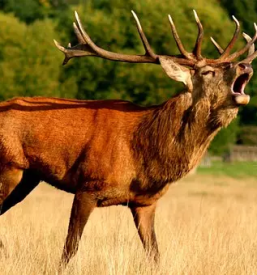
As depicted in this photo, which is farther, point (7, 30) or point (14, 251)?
point (7, 30)

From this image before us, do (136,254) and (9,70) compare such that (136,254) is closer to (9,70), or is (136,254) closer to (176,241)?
(176,241)

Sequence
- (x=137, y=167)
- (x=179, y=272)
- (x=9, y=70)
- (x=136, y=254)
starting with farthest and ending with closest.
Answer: (x=9, y=70) < (x=137, y=167) < (x=136, y=254) < (x=179, y=272)

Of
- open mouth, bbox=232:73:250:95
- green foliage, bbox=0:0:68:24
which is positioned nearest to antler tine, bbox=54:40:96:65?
open mouth, bbox=232:73:250:95

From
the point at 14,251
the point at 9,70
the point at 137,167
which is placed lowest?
the point at 14,251

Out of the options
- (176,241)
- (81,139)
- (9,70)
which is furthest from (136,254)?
(9,70)

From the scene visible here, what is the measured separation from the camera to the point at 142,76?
41.2 m

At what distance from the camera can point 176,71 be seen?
788 cm

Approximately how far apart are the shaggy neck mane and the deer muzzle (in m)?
0.30

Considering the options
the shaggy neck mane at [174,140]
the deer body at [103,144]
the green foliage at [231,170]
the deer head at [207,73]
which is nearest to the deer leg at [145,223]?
the deer body at [103,144]

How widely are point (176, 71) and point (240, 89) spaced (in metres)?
0.52

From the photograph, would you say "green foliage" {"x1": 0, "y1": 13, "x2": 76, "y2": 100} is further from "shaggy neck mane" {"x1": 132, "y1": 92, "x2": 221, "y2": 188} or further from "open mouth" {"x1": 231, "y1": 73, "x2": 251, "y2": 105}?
"open mouth" {"x1": 231, "y1": 73, "x2": 251, "y2": 105}

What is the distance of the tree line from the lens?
1585 inches

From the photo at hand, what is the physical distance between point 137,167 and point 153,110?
575 mm

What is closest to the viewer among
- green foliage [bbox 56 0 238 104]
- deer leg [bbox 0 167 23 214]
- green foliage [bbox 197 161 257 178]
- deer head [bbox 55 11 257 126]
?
deer head [bbox 55 11 257 126]
